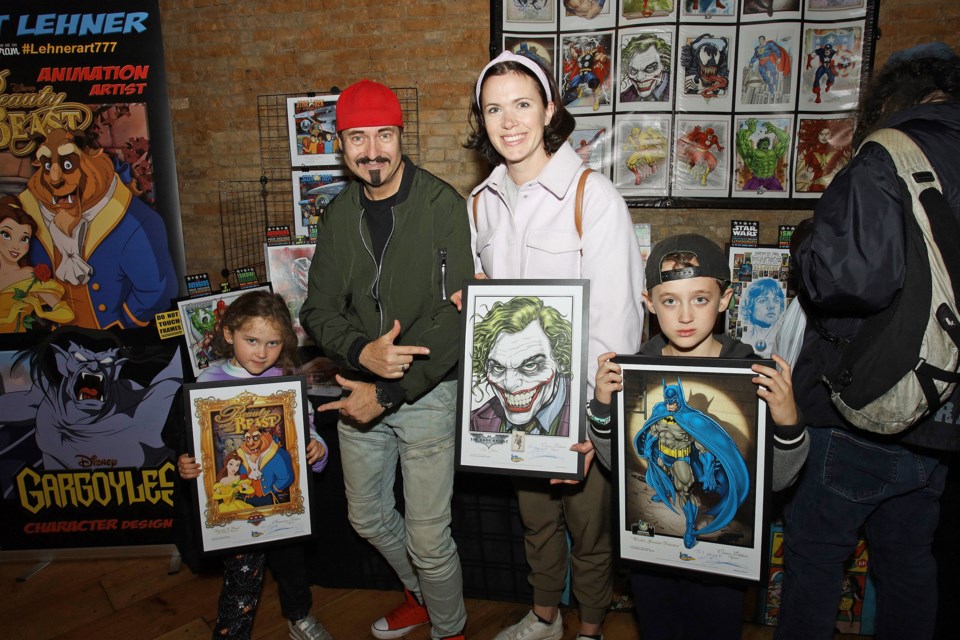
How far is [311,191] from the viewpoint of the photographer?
3588mm

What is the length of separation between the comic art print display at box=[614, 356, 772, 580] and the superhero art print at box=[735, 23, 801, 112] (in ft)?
8.50

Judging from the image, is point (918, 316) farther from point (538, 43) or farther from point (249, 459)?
point (538, 43)

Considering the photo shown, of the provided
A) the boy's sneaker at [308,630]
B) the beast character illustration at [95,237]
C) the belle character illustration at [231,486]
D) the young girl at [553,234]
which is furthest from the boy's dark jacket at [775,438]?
the beast character illustration at [95,237]

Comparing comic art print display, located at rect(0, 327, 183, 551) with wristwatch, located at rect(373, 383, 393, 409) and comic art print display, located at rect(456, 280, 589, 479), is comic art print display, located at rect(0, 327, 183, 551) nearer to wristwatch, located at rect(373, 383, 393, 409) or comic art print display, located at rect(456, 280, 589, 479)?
wristwatch, located at rect(373, 383, 393, 409)

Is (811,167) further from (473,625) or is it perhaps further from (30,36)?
(30,36)

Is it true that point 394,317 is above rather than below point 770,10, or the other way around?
below

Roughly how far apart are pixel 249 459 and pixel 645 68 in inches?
119

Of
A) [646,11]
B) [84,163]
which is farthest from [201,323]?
[646,11]

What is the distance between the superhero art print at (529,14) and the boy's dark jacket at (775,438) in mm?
2538

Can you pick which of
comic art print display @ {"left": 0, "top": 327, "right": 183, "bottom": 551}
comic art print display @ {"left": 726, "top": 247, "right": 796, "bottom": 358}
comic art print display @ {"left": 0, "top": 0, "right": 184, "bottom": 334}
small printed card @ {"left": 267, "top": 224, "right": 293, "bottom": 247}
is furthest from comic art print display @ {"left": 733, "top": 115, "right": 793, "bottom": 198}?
comic art print display @ {"left": 0, "top": 327, "right": 183, "bottom": 551}

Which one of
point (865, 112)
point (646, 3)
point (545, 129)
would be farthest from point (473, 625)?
point (646, 3)

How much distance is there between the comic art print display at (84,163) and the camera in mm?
2820

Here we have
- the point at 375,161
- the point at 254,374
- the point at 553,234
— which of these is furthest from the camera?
the point at 254,374

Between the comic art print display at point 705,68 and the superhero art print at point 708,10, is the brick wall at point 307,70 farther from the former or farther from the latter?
the superhero art print at point 708,10
